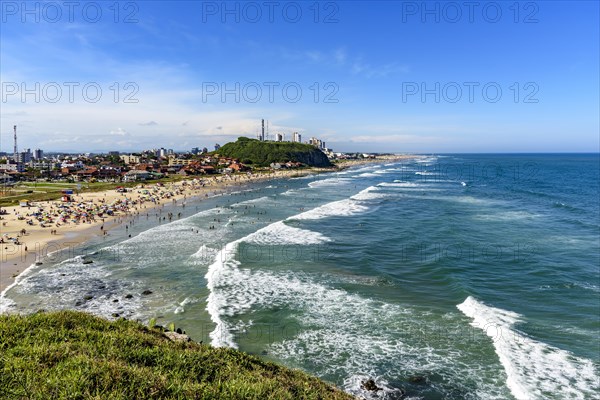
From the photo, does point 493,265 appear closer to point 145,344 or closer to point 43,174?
point 145,344

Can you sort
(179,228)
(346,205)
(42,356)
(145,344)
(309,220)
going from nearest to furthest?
(42,356) < (145,344) < (179,228) < (309,220) < (346,205)

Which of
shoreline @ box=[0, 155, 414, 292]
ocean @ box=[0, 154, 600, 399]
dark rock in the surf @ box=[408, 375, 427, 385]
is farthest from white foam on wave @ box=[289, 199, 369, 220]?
dark rock in the surf @ box=[408, 375, 427, 385]

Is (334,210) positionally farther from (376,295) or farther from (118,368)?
(118,368)

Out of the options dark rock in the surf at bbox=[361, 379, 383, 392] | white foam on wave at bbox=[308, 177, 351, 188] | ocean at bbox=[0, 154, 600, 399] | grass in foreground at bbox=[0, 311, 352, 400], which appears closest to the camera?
grass in foreground at bbox=[0, 311, 352, 400]

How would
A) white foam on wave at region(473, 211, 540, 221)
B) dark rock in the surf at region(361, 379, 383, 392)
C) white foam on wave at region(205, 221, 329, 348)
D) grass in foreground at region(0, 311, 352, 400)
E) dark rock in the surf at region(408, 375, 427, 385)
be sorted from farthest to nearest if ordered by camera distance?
white foam on wave at region(473, 211, 540, 221) → white foam on wave at region(205, 221, 329, 348) → dark rock in the surf at region(408, 375, 427, 385) → dark rock in the surf at region(361, 379, 383, 392) → grass in foreground at region(0, 311, 352, 400)

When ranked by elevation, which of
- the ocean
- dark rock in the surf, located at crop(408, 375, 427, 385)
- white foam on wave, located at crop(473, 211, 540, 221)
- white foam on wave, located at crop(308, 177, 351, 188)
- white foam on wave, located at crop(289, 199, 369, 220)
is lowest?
dark rock in the surf, located at crop(408, 375, 427, 385)

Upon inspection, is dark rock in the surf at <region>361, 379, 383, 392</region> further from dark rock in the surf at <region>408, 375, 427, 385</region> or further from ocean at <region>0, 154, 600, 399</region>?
dark rock in the surf at <region>408, 375, 427, 385</region>

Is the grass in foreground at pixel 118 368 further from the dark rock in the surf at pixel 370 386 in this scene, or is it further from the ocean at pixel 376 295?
the ocean at pixel 376 295

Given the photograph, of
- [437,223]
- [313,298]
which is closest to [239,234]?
[313,298]
